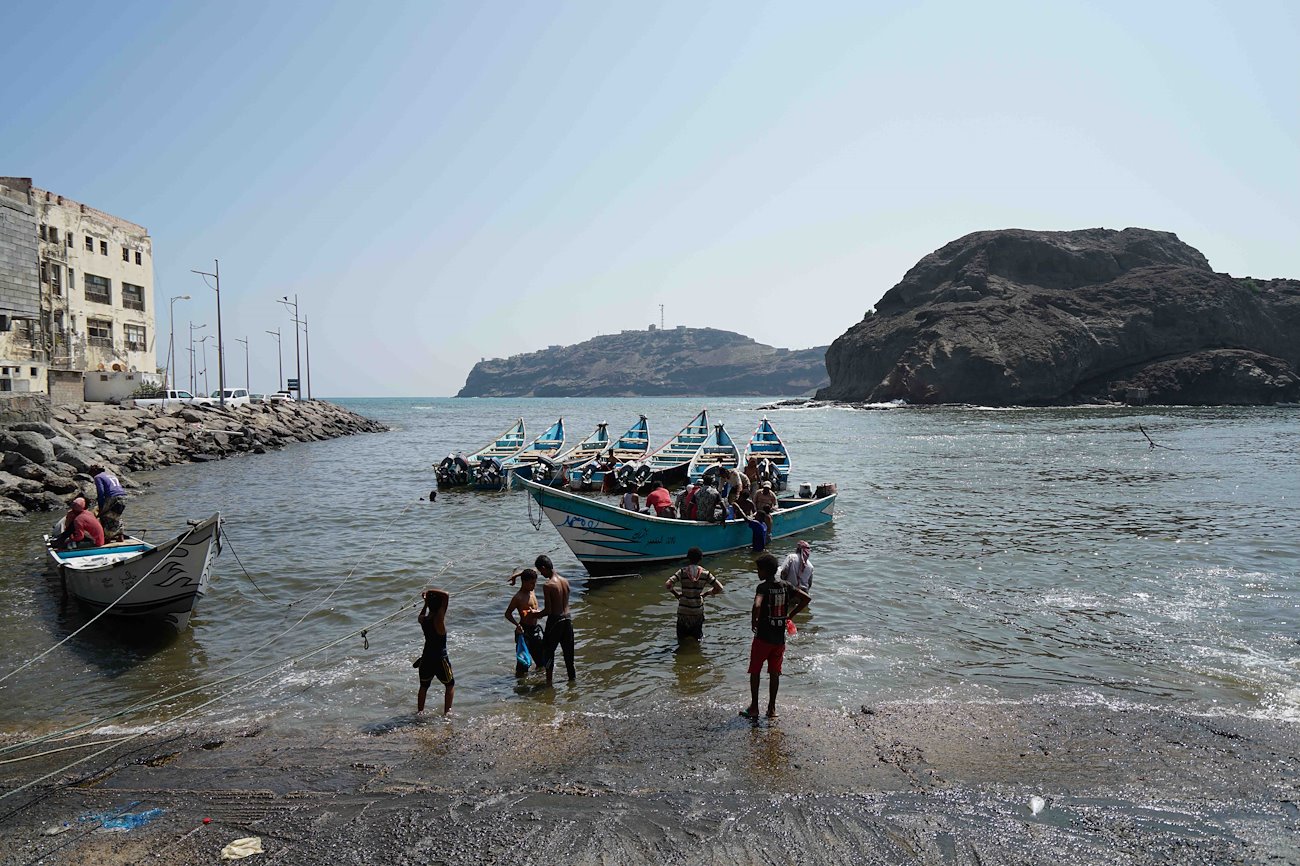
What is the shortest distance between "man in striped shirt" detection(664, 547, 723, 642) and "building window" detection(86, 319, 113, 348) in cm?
4872

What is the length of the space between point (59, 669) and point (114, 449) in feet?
92.2

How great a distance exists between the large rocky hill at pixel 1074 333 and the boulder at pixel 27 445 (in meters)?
102

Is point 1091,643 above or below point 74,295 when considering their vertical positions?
below

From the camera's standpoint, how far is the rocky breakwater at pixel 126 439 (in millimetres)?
24000

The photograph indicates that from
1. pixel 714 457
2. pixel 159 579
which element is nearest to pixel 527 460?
pixel 714 457

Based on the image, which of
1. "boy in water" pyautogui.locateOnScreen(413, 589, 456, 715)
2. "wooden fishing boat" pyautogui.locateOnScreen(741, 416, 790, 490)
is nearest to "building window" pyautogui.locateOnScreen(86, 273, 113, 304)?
"wooden fishing boat" pyautogui.locateOnScreen(741, 416, 790, 490)

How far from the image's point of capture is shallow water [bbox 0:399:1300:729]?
32.1 feet

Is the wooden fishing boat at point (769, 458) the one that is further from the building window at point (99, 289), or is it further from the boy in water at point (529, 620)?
the building window at point (99, 289)

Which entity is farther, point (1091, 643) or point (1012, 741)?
point (1091, 643)

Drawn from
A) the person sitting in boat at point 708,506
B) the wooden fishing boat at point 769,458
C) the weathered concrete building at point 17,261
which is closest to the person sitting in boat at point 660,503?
the person sitting in boat at point 708,506

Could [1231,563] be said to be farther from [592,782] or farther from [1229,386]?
[1229,386]

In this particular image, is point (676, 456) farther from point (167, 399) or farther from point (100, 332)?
point (100, 332)

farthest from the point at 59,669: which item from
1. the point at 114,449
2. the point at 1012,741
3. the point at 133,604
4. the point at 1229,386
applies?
the point at 1229,386

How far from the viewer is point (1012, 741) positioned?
8.06 meters
